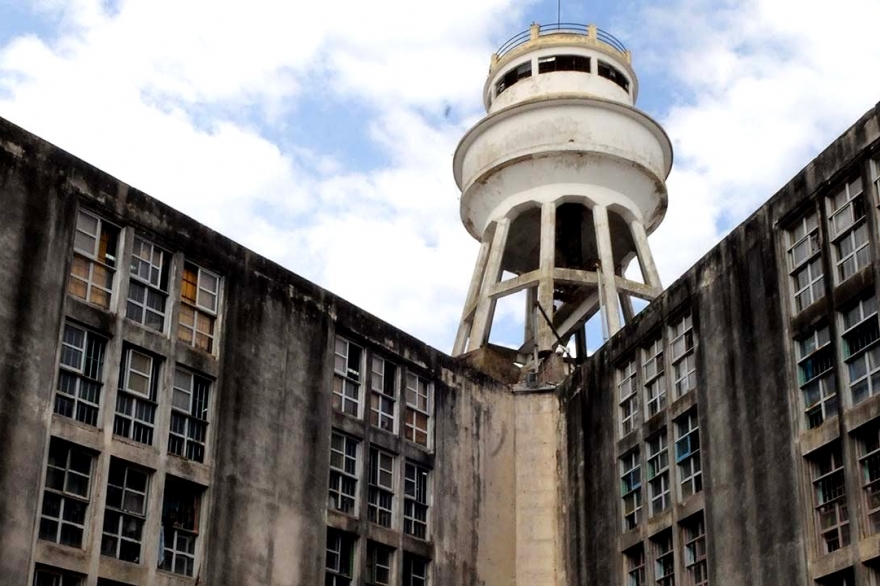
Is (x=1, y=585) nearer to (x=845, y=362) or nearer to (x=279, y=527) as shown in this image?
(x=279, y=527)

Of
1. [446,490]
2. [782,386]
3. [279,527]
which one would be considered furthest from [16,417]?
[782,386]

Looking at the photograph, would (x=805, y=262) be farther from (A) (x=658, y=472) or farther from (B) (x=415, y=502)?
(B) (x=415, y=502)

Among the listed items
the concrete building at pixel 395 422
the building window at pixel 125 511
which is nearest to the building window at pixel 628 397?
the concrete building at pixel 395 422

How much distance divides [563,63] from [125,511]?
22.9m

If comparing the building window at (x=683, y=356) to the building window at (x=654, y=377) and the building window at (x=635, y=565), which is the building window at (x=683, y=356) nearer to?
the building window at (x=654, y=377)

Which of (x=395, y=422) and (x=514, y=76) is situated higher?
(x=514, y=76)

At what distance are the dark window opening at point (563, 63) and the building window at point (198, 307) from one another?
681 inches

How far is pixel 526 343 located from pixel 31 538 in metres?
21.3

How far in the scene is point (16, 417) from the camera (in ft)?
85.5

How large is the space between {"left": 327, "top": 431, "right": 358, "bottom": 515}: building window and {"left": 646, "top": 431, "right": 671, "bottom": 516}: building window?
6.60 m

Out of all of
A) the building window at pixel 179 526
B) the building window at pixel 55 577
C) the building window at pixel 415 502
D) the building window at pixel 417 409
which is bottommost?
the building window at pixel 55 577

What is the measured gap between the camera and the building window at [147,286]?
29.2m

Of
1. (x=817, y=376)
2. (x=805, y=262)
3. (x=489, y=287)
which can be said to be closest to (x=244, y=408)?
(x=817, y=376)

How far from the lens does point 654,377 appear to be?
108 ft
